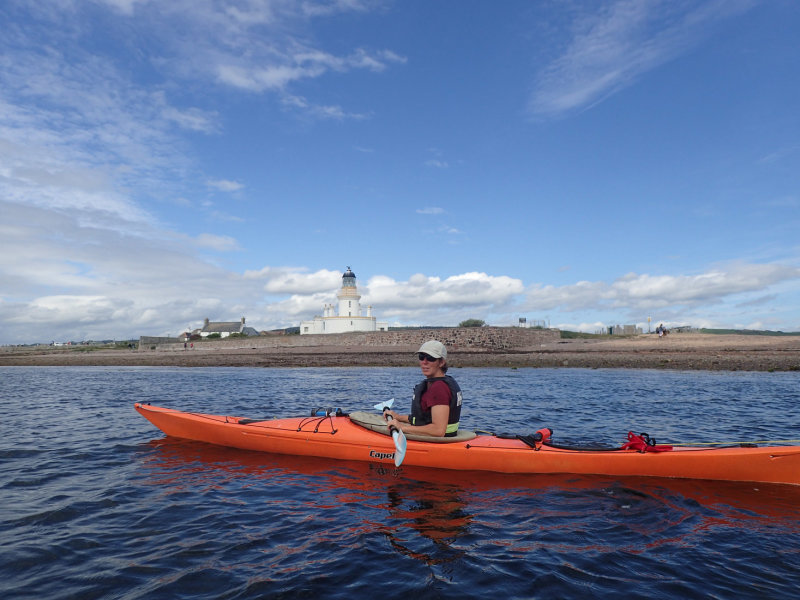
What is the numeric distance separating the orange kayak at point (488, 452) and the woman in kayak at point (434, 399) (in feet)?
0.53

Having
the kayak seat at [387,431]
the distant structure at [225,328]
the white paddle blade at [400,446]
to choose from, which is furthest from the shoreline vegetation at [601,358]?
the distant structure at [225,328]

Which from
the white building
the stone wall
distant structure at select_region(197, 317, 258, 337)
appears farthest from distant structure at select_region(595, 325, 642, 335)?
distant structure at select_region(197, 317, 258, 337)

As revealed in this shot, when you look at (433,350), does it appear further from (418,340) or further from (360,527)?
(418,340)

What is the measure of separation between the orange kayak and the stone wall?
2915 cm

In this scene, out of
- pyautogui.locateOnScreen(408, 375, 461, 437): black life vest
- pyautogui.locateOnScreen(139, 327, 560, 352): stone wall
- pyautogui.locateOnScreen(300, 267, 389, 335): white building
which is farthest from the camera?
pyautogui.locateOnScreen(300, 267, 389, 335): white building

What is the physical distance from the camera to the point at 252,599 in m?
3.39

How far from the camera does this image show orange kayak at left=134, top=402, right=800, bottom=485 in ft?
19.2

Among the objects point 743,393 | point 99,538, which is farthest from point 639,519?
point 743,393

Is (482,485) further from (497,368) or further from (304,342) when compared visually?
(304,342)

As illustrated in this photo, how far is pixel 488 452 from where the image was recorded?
639 centimetres

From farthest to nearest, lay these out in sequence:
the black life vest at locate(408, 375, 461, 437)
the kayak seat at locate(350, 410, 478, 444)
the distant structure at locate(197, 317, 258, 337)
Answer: the distant structure at locate(197, 317, 258, 337) < the kayak seat at locate(350, 410, 478, 444) < the black life vest at locate(408, 375, 461, 437)

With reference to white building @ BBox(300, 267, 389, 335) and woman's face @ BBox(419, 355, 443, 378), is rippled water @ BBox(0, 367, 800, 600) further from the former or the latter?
white building @ BBox(300, 267, 389, 335)

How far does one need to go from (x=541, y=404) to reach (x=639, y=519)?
7.67m

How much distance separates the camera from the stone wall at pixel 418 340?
36.9 meters
